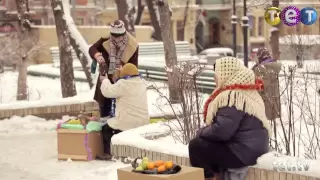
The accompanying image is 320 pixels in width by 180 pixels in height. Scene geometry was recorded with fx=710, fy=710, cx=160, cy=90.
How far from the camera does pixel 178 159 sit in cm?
736

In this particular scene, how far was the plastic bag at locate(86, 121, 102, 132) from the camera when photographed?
355 inches

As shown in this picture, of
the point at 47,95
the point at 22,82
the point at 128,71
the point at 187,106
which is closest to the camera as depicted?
the point at 128,71

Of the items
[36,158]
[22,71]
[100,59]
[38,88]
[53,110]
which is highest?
[100,59]

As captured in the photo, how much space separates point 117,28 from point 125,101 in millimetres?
1115

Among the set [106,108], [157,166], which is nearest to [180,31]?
[106,108]

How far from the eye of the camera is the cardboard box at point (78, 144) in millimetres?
9031

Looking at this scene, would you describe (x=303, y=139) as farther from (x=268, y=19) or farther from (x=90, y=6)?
(x=90, y=6)

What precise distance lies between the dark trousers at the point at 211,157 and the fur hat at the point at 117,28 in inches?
127

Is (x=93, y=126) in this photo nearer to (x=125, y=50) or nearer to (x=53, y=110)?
(x=125, y=50)

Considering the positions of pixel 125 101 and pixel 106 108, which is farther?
pixel 106 108

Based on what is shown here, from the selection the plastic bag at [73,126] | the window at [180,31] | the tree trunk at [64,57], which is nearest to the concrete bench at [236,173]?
the plastic bag at [73,126]

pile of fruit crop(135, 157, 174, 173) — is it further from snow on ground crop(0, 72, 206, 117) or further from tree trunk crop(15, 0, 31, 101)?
tree trunk crop(15, 0, 31, 101)

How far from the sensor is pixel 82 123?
9219 millimetres

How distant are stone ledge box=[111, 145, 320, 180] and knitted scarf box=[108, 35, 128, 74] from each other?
4.63 feet
